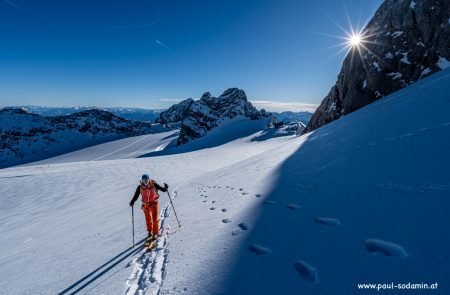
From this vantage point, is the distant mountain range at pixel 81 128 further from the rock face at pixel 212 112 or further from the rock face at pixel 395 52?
the rock face at pixel 395 52

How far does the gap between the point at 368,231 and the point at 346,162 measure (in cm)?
381

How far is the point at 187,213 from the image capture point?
8.27 m

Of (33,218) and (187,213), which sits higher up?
(187,213)

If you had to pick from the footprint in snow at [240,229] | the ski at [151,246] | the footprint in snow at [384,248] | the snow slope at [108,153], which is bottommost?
the snow slope at [108,153]

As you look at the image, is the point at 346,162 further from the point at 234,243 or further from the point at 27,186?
the point at 27,186

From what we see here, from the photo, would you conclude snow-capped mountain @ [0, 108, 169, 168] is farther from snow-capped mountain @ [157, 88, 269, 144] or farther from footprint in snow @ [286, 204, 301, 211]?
footprint in snow @ [286, 204, 301, 211]

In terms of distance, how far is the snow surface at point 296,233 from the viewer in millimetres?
3422

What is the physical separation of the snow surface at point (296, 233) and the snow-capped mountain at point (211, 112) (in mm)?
78693

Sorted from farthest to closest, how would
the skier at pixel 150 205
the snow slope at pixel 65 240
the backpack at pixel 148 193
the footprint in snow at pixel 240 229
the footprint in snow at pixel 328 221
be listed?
the backpack at pixel 148 193 < the skier at pixel 150 205 < the footprint in snow at pixel 240 229 < the snow slope at pixel 65 240 < the footprint in snow at pixel 328 221

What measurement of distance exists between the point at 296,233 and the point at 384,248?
4.93 feet

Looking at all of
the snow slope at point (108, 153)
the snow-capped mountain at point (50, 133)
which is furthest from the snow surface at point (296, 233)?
the snow-capped mountain at point (50, 133)

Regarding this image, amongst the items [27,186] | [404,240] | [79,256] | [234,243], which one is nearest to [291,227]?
[234,243]

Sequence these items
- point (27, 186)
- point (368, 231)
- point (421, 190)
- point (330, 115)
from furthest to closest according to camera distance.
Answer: point (330, 115) → point (27, 186) → point (421, 190) → point (368, 231)

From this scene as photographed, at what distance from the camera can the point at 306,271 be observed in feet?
11.7
